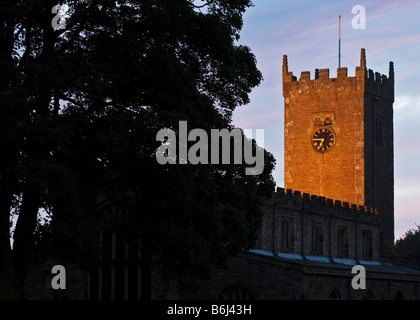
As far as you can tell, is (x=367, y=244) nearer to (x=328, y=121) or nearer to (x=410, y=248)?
(x=328, y=121)

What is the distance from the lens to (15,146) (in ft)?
72.3

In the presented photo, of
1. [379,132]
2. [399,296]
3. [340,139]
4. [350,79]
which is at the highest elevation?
[350,79]

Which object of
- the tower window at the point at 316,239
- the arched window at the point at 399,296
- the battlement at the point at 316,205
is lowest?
the arched window at the point at 399,296

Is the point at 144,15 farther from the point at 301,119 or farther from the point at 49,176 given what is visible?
the point at 301,119

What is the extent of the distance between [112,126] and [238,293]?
1638 centimetres

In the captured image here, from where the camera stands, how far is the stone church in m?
37.8

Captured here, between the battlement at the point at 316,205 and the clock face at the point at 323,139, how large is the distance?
9670 millimetres

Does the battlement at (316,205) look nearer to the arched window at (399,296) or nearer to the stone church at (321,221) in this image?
the stone church at (321,221)

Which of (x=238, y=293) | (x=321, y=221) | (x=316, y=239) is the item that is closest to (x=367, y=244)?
(x=321, y=221)

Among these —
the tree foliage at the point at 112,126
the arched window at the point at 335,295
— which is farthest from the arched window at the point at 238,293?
the tree foliage at the point at 112,126

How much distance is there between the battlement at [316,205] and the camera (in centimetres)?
5116

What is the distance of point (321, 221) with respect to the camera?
5534 cm

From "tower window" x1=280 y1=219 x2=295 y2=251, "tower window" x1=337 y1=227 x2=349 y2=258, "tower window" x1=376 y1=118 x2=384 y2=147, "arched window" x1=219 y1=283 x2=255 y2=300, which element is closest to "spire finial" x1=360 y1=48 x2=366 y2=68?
"tower window" x1=376 y1=118 x2=384 y2=147

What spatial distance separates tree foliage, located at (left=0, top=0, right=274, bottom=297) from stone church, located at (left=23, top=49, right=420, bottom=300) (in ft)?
28.4
